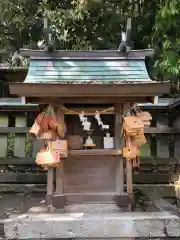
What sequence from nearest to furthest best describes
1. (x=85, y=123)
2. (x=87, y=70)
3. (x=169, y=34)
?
(x=85, y=123)
(x=87, y=70)
(x=169, y=34)

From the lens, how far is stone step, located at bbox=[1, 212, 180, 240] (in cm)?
432

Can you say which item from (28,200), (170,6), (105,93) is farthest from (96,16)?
(28,200)

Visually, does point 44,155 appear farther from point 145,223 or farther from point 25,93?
point 145,223

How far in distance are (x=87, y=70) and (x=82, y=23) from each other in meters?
4.02

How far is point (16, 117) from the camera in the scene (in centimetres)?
705

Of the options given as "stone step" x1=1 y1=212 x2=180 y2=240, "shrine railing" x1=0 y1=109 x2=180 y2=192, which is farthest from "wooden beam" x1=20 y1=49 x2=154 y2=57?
"stone step" x1=1 y1=212 x2=180 y2=240

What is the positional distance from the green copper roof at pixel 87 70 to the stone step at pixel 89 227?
210 cm

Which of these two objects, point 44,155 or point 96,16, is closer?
point 44,155

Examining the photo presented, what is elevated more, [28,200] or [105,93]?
[105,93]

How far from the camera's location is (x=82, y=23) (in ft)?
A: 29.2

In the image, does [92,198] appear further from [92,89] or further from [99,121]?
[92,89]

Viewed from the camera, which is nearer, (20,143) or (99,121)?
(99,121)

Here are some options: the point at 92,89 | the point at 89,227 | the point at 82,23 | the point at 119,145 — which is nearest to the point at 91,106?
the point at 92,89

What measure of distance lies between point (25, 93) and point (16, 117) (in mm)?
2599
